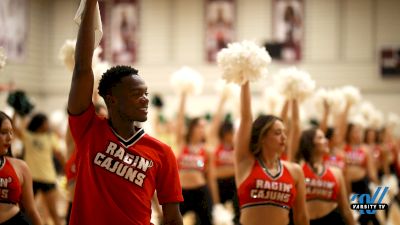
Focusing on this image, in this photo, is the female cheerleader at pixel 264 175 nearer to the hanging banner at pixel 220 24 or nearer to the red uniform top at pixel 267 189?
the red uniform top at pixel 267 189

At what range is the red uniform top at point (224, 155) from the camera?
7.47 meters

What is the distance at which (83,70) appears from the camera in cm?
227

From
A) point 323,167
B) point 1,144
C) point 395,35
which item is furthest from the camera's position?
point 395,35

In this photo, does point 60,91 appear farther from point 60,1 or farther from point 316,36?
point 316,36

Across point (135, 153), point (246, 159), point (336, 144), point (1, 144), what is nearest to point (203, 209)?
point (336, 144)

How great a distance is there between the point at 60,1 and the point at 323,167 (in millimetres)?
13089

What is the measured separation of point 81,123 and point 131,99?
21cm

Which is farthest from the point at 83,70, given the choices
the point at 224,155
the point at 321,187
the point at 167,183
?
the point at 224,155

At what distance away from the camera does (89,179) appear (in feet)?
7.47

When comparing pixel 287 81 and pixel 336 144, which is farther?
pixel 336 144

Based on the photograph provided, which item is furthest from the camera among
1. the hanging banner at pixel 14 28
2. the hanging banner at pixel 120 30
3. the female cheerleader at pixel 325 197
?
the hanging banner at pixel 120 30

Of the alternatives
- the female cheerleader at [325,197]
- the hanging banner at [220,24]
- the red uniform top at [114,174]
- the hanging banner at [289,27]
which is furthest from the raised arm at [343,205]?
the hanging banner at [220,24]

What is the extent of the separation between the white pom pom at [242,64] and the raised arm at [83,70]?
1530mm

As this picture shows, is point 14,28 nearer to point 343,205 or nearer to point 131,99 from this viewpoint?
point 343,205
